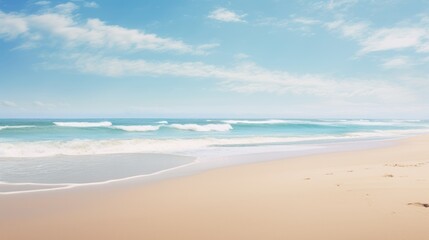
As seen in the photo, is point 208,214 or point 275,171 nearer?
point 208,214

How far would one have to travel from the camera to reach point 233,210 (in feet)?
15.9

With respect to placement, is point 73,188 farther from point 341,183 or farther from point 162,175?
point 341,183

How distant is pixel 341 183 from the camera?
6.55 meters

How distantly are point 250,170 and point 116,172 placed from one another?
142 inches

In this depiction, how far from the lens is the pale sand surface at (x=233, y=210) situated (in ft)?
13.1

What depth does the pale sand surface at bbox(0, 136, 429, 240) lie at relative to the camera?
398cm

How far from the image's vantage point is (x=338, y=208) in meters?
4.81

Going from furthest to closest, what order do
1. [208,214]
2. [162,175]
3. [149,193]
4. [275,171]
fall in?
[275,171] < [162,175] < [149,193] < [208,214]

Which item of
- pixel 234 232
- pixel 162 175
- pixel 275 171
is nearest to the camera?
pixel 234 232

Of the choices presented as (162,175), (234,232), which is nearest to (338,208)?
(234,232)

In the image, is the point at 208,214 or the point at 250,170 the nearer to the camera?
the point at 208,214

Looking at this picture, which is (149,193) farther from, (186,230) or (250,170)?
(250,170)

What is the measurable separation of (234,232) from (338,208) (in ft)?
5.94

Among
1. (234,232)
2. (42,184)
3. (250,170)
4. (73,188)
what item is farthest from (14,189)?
(250,170)
